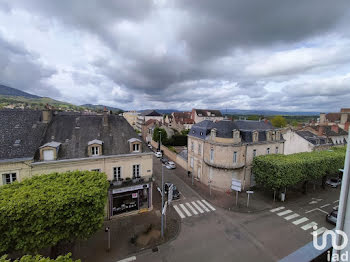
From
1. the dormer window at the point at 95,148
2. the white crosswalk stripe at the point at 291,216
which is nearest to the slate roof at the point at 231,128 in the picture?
the white crosswalk stripe at the point at 291,216

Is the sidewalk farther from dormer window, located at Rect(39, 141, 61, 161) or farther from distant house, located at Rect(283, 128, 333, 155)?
distant house, located at Rect(283, 128, 333, 155)

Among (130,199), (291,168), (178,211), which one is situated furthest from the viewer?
(291,168)

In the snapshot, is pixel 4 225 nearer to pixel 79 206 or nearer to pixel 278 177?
pixel 79 206

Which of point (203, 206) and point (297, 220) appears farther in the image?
point (203, 206)

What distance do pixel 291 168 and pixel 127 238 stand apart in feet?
65.0

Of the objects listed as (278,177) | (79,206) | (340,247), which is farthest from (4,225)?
(278,177)

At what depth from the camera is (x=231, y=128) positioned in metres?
23.8

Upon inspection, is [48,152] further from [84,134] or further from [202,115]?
[202,115]

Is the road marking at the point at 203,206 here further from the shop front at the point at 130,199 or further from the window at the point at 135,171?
the window at the point at 135,171

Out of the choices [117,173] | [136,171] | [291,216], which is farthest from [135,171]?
[291,216]

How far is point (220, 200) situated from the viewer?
21.5 meters

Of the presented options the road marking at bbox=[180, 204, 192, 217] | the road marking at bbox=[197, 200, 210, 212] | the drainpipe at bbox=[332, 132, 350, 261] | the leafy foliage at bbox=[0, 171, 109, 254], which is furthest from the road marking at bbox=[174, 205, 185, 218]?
the drainpipe at bbox=[332, 132, 350, 261]

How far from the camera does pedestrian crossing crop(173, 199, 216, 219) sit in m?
18.7

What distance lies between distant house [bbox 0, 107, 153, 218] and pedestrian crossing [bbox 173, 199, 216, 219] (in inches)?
151
